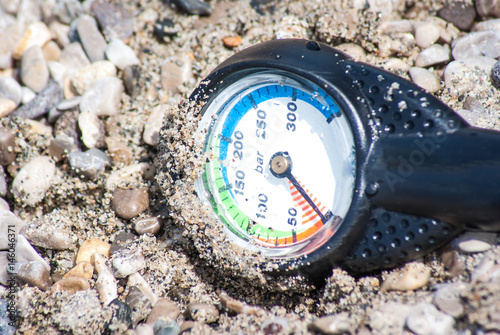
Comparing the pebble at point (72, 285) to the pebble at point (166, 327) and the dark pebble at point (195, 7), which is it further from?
the dark pebble at point (195, 7)

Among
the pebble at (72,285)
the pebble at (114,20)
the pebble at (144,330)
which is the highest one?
the pebble at (114,20)

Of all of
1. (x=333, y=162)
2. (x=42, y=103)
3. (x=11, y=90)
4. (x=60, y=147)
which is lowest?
(x=333, y=162)

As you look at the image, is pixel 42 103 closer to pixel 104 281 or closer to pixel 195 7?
pixel 195 7

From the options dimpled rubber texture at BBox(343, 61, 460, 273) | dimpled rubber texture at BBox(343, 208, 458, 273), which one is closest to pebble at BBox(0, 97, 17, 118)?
dimpled rubber texture at BBox(343, 61, 460, 273)

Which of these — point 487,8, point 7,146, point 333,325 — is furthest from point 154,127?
point 487,8

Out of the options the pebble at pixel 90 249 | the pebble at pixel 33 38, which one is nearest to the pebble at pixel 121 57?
the pebble at pixel 33 38
